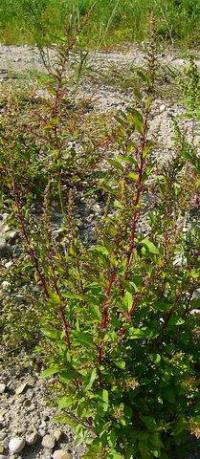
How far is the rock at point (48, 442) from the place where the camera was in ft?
11.2

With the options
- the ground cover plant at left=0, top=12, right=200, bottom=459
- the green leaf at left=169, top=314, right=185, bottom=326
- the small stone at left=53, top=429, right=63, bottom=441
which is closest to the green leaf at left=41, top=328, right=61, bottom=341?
the ground cover plant at left=0, top=12, right=200, bottom=459

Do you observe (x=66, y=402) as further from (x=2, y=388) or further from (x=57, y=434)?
(x=2, y=388)

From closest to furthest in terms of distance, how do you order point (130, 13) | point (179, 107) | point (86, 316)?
point (86, 316), point (179, 107), point (130, 13)

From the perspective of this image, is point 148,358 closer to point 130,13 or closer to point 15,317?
point 15,317

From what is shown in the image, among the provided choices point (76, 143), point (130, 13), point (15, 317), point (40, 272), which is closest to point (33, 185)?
point (76, 143)

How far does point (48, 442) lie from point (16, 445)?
18 centimetres

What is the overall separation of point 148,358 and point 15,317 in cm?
123

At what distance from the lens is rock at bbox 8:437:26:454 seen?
11.1 ft

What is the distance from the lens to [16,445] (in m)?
3.39

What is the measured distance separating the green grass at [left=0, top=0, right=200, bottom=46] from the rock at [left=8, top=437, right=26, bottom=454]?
22.6 feet

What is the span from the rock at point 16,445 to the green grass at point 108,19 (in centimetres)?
690

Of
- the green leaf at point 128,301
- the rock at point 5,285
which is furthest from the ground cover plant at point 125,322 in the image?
the rock at point 5,285

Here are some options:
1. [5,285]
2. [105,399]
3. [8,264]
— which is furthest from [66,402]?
[8,264]

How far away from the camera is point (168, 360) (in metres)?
2.94
